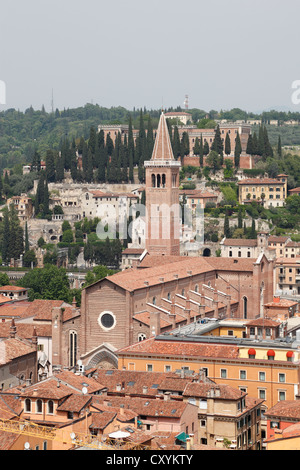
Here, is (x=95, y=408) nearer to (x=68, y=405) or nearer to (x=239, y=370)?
(x=68, y=405)

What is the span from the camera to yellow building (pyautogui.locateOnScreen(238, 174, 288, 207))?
3039 inches

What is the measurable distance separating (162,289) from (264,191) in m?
39.9

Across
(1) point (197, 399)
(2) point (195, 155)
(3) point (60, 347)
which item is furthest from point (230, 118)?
(1) point (197, 399)

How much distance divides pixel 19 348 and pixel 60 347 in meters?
4.51

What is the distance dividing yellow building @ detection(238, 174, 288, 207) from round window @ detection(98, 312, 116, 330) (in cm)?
4193

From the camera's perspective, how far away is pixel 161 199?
47875 millimetres

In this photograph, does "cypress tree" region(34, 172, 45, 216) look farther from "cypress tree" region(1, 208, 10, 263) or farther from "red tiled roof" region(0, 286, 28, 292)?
"red tiled roof" region(0, 286, 28, 292)

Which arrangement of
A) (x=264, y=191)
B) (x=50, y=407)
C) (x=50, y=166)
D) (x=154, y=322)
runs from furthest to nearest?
(x=50, y=166) < (x=264, y=191) < (x=154, y=322) < (x=50, y=407)

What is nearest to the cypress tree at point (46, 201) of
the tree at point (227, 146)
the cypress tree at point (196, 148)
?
the cypress tree at point (196, 148)

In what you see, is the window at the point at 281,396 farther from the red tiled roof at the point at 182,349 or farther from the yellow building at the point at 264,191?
the yellow building at the point at 264,191

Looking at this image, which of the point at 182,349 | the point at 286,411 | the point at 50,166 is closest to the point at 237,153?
the point at 50,166

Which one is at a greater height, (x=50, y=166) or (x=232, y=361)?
(x=50, y=166)

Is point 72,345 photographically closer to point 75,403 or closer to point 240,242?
point 75,403

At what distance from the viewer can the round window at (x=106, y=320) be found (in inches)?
1411
